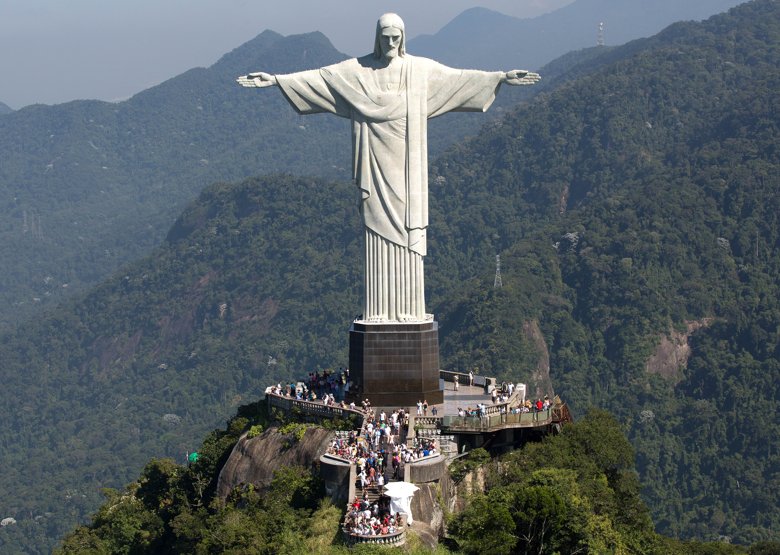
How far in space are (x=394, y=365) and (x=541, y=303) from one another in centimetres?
9232

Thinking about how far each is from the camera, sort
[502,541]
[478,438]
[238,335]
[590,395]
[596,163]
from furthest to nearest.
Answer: [596,163] → [238,335] → [590,395] → [478,438] → [502,541]

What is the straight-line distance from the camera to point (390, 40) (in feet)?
134

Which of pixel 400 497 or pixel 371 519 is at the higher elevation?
pixel 400 497

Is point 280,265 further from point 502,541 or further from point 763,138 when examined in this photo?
point 502,541

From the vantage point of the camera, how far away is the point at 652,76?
624 ft

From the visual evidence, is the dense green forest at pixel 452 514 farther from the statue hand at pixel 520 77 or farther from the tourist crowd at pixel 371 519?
the statue hand at pixel 520 77

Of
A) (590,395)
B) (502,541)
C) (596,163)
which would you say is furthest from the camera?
(596,163)

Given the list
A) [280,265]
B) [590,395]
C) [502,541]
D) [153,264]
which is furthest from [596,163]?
[502,541]

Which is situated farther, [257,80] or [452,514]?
[257,80]

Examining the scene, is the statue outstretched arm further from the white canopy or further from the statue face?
the white canopy

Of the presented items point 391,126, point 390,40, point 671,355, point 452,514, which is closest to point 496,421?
point 452,514

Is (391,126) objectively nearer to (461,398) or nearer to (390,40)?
(390,40)

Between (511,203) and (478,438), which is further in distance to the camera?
(511,203)

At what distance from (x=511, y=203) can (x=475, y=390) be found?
144m
